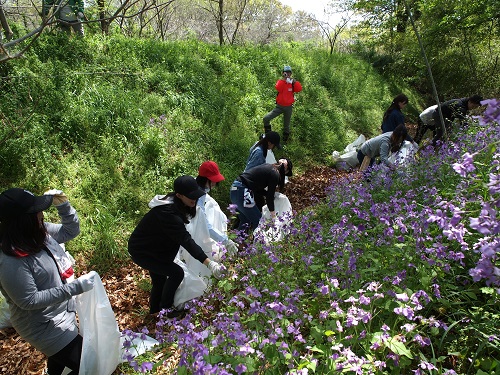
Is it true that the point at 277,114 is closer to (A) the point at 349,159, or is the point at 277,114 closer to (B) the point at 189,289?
(A) the point at 349,159

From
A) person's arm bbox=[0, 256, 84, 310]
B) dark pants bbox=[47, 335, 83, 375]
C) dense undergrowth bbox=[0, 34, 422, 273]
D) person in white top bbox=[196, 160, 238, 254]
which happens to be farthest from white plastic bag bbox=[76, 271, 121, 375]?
dense undergrowth bbox=[0, 34, 422, 273]

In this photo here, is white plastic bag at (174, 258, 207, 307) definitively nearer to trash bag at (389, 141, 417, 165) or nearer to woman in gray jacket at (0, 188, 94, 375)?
woman in gray jacket at (0, 188, 94, 375)

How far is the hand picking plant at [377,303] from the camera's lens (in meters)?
1.68

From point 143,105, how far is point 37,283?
15.9 ft

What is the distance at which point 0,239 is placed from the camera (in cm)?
211

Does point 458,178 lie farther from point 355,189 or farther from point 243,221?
point 243,221

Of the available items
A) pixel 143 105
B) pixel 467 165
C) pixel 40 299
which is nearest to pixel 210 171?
pixel 40 299

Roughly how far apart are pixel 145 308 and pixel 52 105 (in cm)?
382

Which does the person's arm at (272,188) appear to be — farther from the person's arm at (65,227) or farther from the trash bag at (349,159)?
the trash bag at (349,159)

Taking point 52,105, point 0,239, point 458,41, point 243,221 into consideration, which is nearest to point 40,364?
point 0,239

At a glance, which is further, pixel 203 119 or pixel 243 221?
pixel 203 119

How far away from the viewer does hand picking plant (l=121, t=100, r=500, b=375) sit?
168 cm

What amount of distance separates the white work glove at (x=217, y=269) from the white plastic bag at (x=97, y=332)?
2.80ft

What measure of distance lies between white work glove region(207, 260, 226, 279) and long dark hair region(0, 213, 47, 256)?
1.30 m
